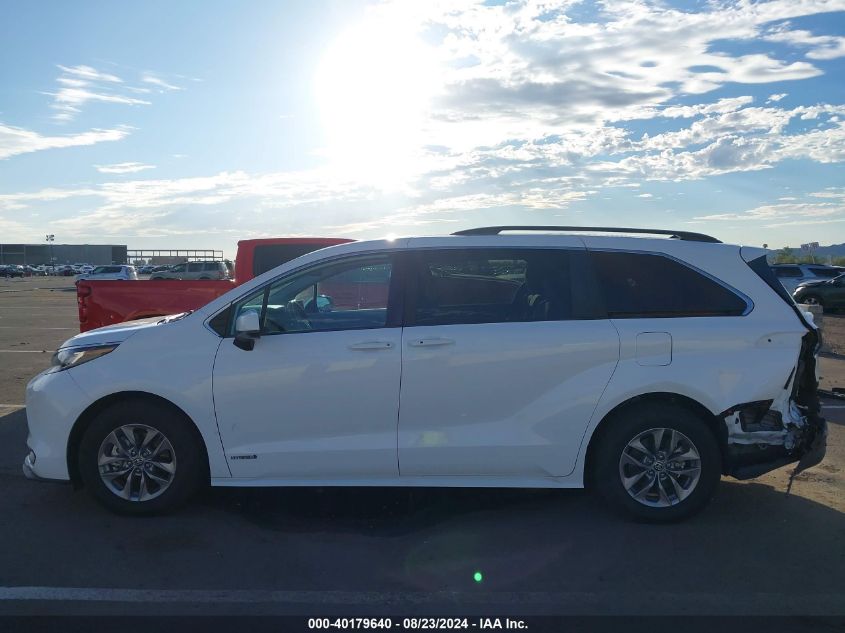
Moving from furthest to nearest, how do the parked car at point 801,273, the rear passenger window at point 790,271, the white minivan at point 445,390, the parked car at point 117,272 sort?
the parked car at point 117,272, the rear passenger window at point 790,271, the parked car at point 801,273, the white minivan at point 445,390

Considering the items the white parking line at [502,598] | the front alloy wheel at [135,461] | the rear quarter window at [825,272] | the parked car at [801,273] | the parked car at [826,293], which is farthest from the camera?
the rear quarter window at [825,272]

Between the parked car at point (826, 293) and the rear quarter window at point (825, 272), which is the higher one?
the rear quarter window at point (825, 272)

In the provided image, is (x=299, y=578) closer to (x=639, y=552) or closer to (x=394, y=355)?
(x=394, y=355)

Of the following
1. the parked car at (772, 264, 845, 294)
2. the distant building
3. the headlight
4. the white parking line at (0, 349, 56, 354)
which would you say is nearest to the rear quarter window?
the parked car at (772, 264, 845, 294)

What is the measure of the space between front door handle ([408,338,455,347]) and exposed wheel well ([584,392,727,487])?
45.5 inches

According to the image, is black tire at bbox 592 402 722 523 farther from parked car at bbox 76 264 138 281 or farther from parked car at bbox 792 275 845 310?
parked car at bbox 76 264 138 281

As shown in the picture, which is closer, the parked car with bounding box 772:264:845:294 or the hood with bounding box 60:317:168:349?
the hood with bounding box 60:317:168:349

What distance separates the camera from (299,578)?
14.5 ft

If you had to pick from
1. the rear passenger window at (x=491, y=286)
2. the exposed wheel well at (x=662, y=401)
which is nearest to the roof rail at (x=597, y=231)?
the rear passenger window at (x=491, y=286)

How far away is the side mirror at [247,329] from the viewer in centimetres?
500

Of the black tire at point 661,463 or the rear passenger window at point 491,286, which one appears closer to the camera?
the black tire at point 661,463

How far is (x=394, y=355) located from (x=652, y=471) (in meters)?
1.88

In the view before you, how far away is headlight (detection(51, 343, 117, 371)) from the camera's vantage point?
5270 mm

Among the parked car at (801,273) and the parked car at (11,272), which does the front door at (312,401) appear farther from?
the parked car at (11,272)
